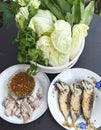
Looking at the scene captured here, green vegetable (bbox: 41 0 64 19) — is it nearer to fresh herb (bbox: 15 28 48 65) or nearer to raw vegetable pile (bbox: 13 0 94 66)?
raw vegetable pile (bbox: 13 0 94 66)

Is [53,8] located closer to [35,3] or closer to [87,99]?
[35,3]

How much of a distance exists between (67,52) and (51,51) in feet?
0.18

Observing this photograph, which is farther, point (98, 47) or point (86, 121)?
point (98, 47)

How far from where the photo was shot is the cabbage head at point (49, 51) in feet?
3.34

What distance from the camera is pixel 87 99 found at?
106 cm

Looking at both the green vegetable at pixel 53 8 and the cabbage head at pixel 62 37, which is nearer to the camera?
the cabbage head at pixel 62 37

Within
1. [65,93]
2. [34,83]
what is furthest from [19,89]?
[65,93]

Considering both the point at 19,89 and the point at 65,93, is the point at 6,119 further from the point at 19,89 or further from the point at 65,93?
the point at 65,93

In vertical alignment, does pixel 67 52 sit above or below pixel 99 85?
above

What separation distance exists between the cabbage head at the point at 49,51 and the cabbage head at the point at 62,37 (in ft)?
0.07

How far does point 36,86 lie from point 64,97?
120 mm

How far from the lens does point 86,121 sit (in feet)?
3.41

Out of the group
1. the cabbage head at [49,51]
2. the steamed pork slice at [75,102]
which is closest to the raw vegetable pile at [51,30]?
the cabbage head at [49,51]

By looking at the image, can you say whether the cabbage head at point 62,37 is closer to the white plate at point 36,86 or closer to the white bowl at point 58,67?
the white bowl at point 58,67
